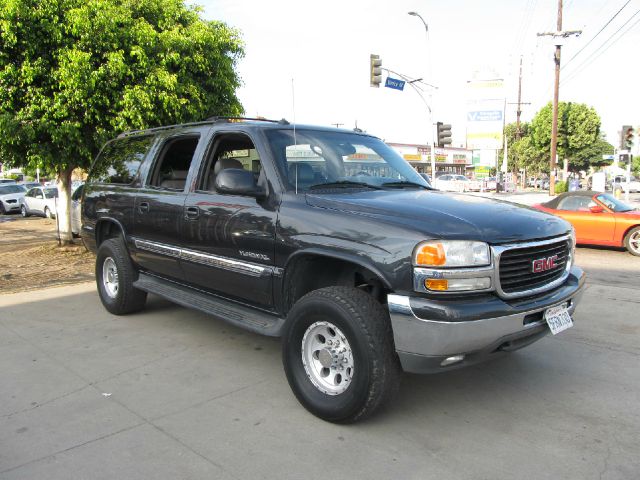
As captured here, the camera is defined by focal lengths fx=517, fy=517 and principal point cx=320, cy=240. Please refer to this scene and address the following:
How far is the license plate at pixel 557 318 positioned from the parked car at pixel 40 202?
2109 cm

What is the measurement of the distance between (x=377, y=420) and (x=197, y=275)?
200cm

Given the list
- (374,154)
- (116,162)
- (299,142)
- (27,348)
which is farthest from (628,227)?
(27,348)

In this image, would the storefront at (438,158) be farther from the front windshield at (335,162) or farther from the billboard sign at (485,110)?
the front windshield at (335,162)

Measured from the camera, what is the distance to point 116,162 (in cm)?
588

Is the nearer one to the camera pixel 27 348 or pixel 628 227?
pixel 27 348

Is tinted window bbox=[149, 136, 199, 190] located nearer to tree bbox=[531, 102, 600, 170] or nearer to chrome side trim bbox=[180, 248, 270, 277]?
chrome side trim bbox=[180, 248, 270, 277]

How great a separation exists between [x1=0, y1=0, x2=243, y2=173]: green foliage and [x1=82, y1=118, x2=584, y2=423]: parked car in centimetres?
364

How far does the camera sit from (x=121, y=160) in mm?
5785

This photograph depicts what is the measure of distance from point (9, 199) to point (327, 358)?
81.5ft

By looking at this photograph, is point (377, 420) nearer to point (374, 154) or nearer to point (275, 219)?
point (275, 219)

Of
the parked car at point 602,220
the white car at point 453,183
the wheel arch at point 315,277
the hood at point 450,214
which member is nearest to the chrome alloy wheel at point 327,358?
the wheel arch at point 315,277

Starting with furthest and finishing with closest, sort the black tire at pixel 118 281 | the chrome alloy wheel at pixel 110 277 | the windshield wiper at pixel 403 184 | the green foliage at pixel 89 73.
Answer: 1. the green foliage at pixel 89 73
2. the chrome alloy wheel at pixel 110 277
3. the black tire at pixel 118 281
4. the windshield wiper at pixel 403 184

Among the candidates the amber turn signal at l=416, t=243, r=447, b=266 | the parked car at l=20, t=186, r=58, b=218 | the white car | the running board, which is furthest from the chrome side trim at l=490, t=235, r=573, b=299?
the white car

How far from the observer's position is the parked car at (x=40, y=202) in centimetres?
2094
